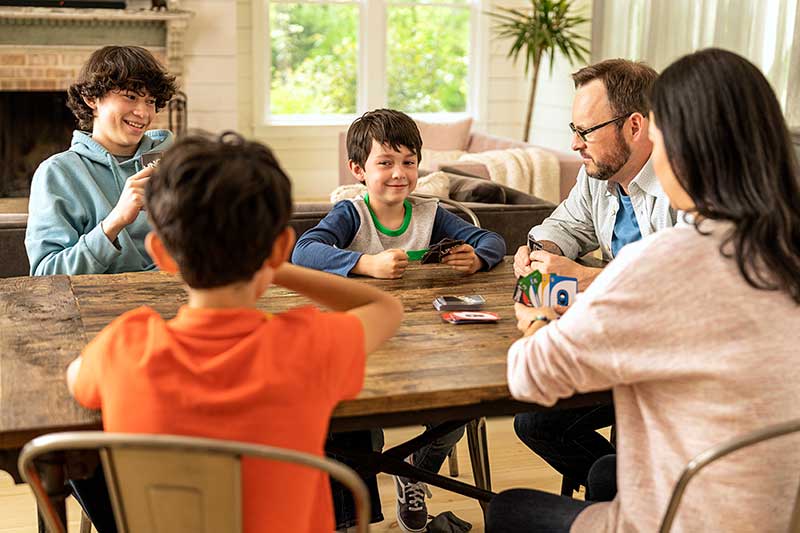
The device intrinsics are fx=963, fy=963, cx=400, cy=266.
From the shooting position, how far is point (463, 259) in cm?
234

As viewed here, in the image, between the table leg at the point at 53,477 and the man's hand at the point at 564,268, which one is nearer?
the table leg at the point at 53,477

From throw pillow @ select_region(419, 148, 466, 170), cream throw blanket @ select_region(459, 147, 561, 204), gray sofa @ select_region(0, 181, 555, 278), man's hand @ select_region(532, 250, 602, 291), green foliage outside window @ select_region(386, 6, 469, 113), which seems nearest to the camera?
man's hand @ select_region(532, 250, 602, 291)

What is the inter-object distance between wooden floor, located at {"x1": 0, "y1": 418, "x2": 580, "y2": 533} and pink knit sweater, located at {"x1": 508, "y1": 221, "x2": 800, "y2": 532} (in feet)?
4.23

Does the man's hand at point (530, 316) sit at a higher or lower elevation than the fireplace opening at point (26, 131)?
higher

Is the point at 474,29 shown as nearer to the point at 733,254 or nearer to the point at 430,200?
the point at 430,200

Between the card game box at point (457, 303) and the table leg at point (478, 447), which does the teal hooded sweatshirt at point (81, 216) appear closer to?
the card game box at point (457, 303)

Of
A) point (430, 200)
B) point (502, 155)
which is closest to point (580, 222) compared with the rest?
point (430, 200)

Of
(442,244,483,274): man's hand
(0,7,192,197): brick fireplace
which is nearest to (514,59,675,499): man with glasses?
(442,244,483,274): man's hand

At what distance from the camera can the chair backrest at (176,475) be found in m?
1.12

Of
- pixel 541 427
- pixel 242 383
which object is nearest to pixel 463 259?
pixel 541 427

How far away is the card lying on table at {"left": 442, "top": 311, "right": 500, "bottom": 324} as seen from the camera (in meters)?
1.89

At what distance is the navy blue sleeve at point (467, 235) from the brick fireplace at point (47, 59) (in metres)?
5.05

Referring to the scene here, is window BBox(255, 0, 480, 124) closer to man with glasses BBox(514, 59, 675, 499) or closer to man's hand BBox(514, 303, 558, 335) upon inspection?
man with glasses BBox(514, 59, 675, 499)

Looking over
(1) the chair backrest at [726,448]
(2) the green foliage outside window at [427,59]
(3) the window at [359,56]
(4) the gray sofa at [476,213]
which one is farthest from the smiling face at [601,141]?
(2) the green foliage outside window at [427,59]
